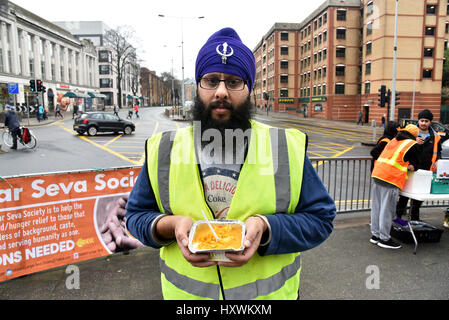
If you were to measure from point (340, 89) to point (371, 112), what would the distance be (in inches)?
267

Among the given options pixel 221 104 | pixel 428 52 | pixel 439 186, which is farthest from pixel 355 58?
pixel 221 104

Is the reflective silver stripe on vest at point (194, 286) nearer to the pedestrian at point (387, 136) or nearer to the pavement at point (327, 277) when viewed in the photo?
the pavement at point (327, 277)

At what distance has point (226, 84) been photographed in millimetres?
1495

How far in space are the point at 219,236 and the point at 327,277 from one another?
9.23 feet

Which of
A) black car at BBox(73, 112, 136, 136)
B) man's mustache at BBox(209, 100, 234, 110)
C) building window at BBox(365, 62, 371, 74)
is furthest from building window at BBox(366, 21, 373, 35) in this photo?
man's mustache at BBox(209, 100, 234, 110)

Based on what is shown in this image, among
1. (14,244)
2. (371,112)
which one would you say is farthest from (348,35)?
(14,244)

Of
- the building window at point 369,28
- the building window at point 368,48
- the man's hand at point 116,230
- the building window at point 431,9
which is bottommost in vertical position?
the man's hand at point 116,230

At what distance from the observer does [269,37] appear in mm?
60969

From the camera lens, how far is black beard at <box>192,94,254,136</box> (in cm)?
148

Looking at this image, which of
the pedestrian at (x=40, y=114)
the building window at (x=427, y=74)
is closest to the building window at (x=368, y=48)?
the building window at (x=427, y=74)

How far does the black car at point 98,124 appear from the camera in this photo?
65.4 feet

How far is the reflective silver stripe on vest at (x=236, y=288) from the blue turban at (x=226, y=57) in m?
0.94

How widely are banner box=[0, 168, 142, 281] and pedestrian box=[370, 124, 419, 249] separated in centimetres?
348

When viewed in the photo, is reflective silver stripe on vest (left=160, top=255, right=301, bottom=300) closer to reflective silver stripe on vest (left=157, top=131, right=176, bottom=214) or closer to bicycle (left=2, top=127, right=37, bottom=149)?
reflective silver stripe on vest (left=157, top=131, right=176, bottom=214)
